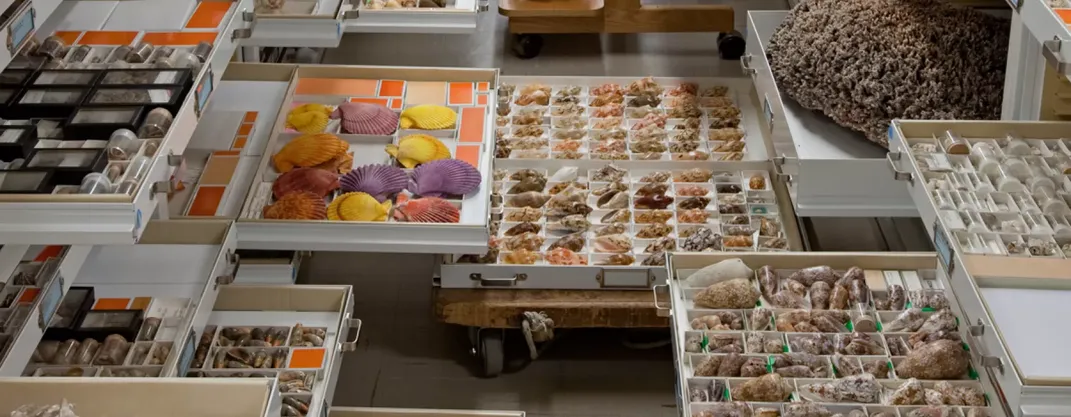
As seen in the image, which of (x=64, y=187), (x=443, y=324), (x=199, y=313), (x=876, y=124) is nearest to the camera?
(x=64, y=187)

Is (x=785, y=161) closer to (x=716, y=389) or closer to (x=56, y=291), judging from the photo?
(x=716, y=389)

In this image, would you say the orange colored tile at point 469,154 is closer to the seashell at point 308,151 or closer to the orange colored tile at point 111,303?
the seashell at point 308,151

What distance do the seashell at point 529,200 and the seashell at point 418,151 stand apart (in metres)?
0.34

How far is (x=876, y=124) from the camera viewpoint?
3.59 meters

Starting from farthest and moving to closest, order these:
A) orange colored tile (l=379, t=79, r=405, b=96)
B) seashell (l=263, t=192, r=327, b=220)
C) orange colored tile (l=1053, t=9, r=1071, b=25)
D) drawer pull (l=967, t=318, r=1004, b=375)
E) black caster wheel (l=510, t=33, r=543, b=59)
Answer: black caster wheel (l=510, t=33, r=543, b=59)
orange colored tile (l=379, t=79, r=405, b=96)
seashell (l=263, t=192, r=327, b=220)
orange colored tile (l=1053, t=9, r=1071, b=25)
drawer pull (l=967, t=318, r=1004, b=375)

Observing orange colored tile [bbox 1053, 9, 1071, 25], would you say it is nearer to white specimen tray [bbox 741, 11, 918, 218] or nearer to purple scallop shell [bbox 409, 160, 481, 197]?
white specimen tray [bbox 741, 11, 918, 218]

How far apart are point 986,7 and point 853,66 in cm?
72

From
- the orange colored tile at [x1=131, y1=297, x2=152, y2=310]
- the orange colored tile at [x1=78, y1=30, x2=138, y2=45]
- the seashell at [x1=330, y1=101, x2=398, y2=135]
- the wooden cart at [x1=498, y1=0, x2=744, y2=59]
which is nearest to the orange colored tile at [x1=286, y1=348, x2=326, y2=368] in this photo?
the orange colored tile at [x1=131, y1=297, x2=152, y2=310]

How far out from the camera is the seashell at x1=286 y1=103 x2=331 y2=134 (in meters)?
3.91

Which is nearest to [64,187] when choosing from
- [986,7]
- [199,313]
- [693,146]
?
[199,313]

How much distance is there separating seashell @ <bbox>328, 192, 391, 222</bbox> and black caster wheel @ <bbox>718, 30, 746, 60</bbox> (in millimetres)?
2828

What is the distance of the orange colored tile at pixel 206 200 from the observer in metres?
3.46

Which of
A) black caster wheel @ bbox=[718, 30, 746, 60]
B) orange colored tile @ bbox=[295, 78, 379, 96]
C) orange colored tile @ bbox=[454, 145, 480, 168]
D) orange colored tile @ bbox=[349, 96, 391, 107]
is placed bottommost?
orange colored tile @ bbox=[454, 145, 480, 168]

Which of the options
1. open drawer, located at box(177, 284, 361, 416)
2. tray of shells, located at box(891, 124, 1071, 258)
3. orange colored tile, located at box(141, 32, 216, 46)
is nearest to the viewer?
tray of shells, located at box(891, 124, 1071, 258)
